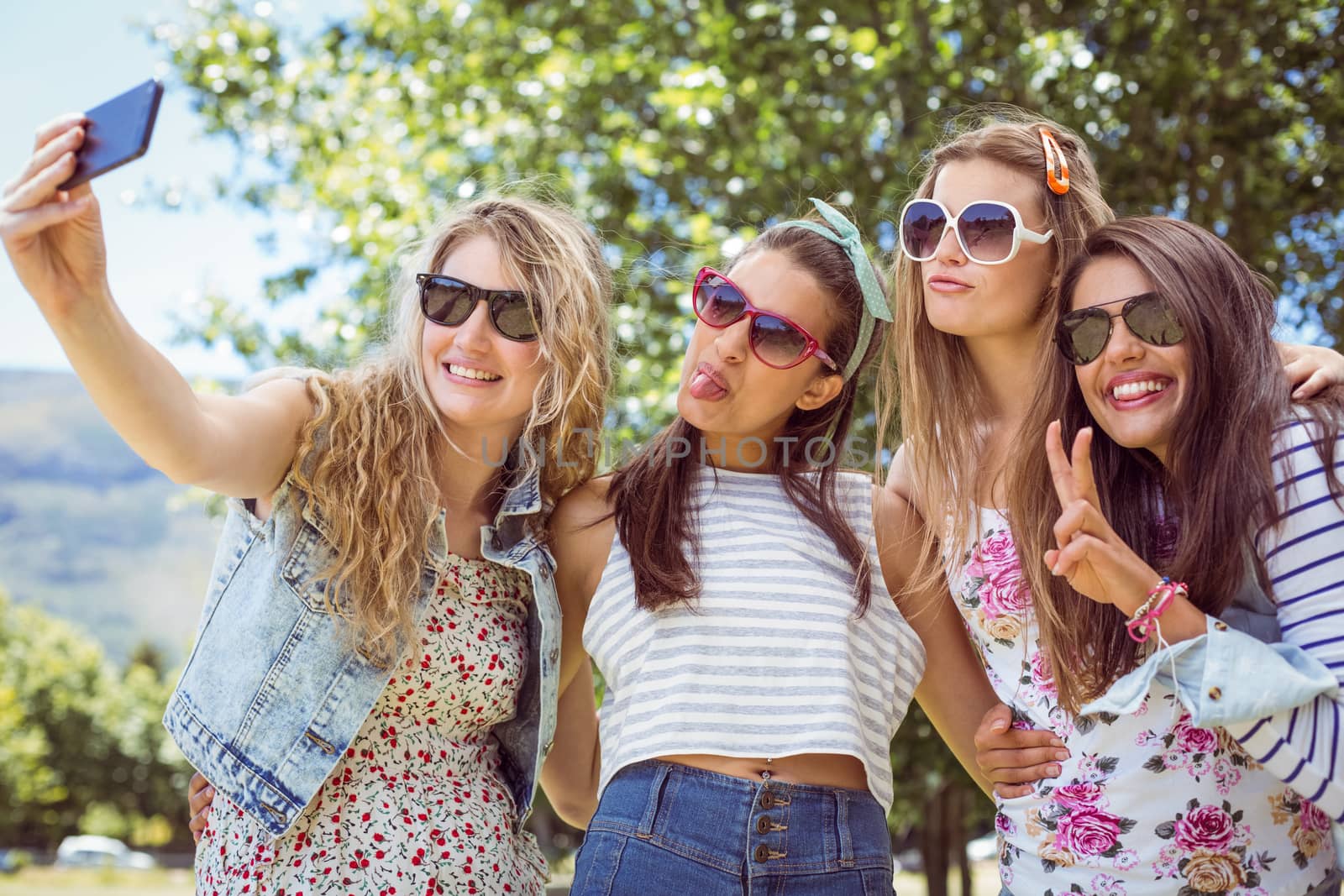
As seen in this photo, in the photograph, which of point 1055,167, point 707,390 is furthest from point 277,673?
point 1055,167

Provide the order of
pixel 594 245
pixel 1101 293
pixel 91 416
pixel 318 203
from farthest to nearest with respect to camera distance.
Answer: pixel 91 416, pixel 318 203, pixel 594 245, pixel 1101 293

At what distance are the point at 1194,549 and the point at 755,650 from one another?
89 cm

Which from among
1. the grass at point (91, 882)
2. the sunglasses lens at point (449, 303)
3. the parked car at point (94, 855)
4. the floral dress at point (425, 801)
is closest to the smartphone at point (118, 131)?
the sunglasses lens at point (449, 303)

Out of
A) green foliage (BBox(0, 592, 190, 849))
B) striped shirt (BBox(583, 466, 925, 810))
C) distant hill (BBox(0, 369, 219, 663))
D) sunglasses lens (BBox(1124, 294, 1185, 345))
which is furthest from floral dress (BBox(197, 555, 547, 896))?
distant hill (BBox(0, 369, 219, 663))

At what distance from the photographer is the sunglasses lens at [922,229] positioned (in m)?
2.80

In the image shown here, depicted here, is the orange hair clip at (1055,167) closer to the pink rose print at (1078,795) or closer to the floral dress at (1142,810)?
the floral dress at (1142,810)

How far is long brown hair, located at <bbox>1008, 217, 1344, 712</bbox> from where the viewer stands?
6.89 ft

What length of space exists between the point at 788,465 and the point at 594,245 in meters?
0.80

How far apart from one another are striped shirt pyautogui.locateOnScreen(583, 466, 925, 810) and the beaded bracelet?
0.68m

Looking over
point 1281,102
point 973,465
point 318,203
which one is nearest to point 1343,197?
point 1281,102

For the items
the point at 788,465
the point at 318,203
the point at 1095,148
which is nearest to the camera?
the point at 788,465

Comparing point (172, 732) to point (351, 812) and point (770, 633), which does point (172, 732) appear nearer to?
point (351, 812)

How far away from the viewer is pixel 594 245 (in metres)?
3.12

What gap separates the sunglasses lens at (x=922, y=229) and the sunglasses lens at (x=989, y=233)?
7cm
